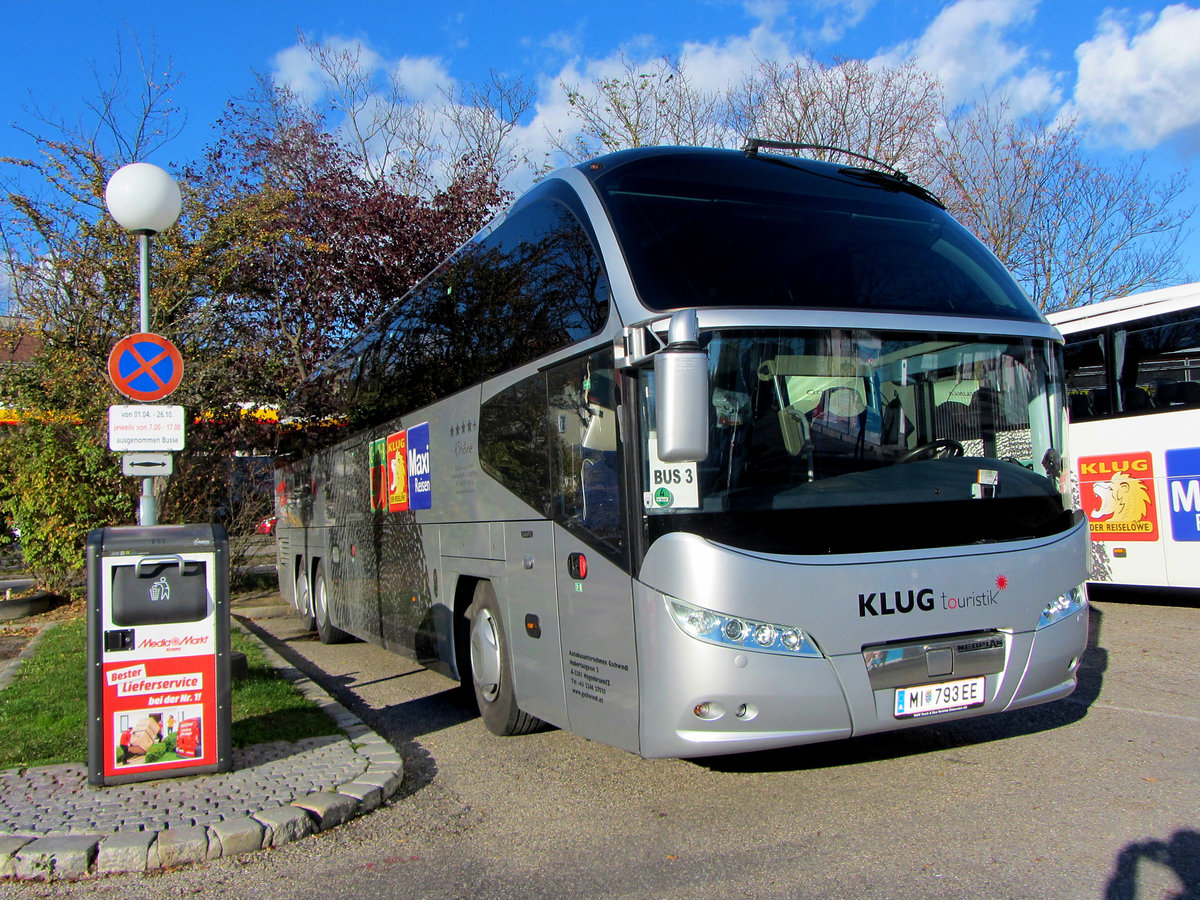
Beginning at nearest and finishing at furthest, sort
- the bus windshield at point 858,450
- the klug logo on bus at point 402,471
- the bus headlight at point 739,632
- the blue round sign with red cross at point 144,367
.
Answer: the bus headlight at point 739,632, the bus windshield at point 858,450, the blue round sign with red cross at point 144,367, the klug logo on bus at point 402,471

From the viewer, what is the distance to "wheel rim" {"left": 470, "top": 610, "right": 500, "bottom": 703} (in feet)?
22.1

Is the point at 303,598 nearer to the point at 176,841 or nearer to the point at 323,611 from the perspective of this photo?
the point at 323,611

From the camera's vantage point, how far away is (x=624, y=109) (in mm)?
21375

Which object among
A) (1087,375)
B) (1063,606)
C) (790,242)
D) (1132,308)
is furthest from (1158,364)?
(790,242)

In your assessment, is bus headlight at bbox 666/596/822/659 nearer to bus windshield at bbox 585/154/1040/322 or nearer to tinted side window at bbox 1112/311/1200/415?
bus windshield at bbox 585/154/1040/322

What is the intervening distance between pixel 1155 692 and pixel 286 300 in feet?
50.5

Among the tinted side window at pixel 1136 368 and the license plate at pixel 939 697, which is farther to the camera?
the tinted side window at pixel 1136 368

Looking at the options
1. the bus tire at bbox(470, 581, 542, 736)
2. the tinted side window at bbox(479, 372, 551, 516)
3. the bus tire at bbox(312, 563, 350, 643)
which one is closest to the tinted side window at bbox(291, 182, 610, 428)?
the tinted side window at bbox(479, 372, 551, 516)

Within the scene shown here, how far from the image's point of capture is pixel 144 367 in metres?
7.12

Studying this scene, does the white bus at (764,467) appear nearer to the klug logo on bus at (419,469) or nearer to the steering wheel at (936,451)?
the steering wheel at (936,451)

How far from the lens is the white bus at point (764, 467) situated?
464 centimetres

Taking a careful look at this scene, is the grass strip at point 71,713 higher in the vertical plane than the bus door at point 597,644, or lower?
lower

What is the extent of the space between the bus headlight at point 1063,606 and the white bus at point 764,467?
17 mm

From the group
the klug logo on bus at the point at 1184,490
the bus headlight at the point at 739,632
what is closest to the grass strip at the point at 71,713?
the bus headlight at the point at 739,632
